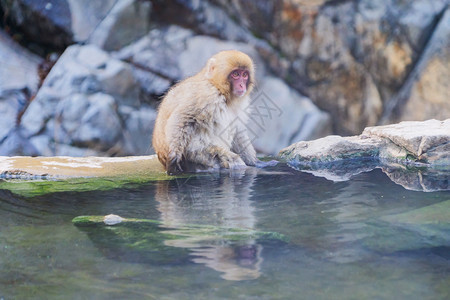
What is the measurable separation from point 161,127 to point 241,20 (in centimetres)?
252

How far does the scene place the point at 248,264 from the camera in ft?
7.73

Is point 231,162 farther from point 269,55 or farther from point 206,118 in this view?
point 269,55

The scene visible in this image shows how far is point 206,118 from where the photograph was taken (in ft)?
18.0

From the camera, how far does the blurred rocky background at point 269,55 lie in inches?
287

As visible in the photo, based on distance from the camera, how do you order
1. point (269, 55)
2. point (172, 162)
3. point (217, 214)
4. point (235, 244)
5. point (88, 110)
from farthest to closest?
point (269, 55) → point (88, 110) → point (172, 162) → point (217, 214) → point (235, 244)

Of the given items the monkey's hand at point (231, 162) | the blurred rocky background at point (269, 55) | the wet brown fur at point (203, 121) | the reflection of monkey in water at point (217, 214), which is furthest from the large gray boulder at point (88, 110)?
the reflection of monkey in water at point (217, 214)

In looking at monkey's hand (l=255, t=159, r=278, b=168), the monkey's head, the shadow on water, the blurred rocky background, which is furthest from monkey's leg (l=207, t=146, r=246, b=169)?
the blurred rocky background

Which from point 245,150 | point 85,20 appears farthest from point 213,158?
point 85,20

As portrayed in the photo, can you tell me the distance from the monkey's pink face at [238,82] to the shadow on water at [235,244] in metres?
1.63

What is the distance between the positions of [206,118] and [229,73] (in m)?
0.49

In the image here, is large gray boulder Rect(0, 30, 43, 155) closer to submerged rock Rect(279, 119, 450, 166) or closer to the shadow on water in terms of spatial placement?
the shadow on water

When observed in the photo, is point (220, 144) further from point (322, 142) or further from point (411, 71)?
point (411, 71)

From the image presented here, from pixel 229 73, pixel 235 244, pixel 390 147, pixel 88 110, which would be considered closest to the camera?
pixel 235 244

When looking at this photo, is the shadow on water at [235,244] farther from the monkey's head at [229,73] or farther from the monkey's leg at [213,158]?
the monkey's head at [229,73]
